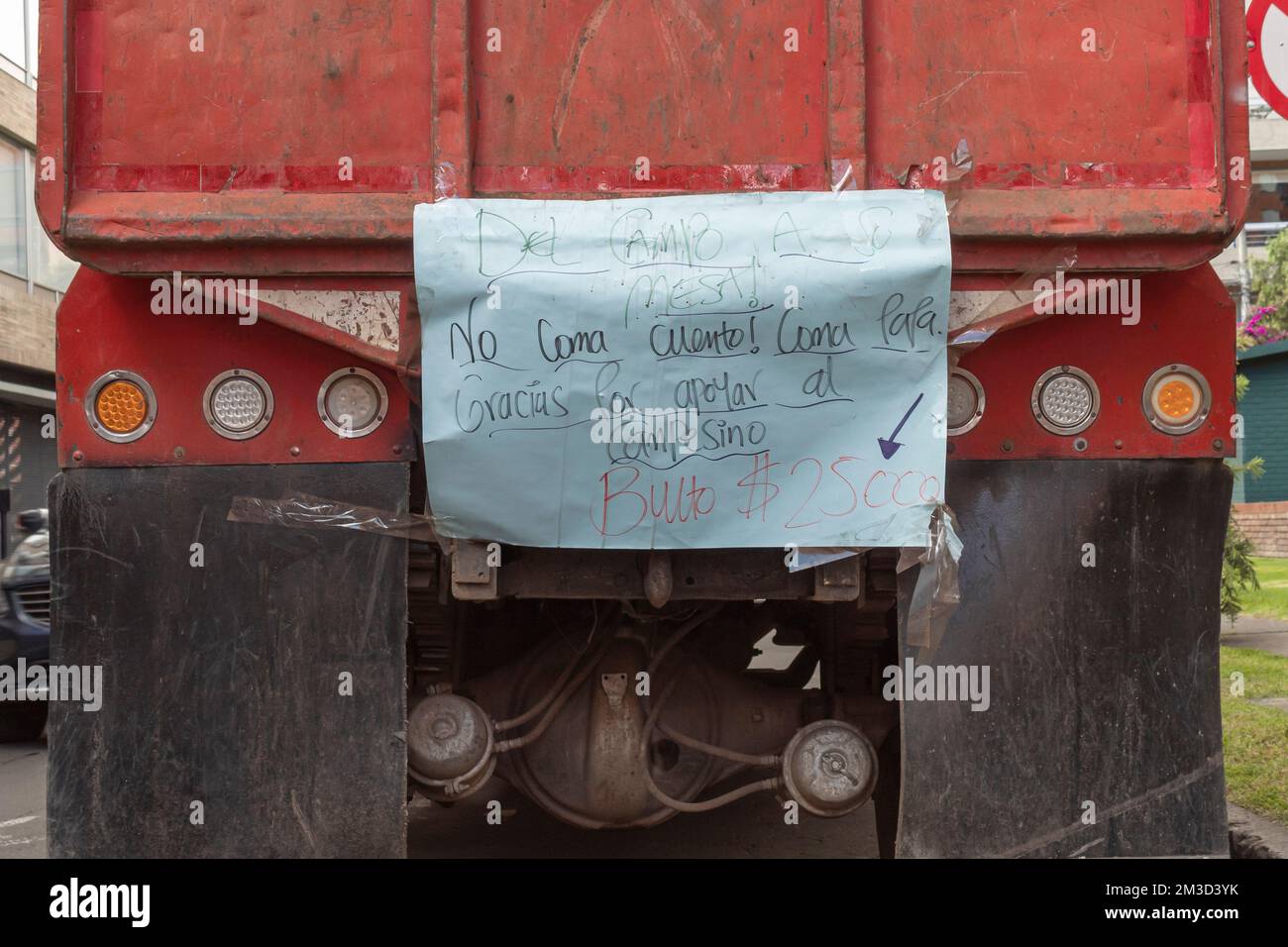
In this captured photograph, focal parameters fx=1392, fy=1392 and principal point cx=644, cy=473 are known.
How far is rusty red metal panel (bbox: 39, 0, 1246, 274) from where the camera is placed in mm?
3607

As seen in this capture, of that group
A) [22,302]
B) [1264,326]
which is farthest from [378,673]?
[1264,326]

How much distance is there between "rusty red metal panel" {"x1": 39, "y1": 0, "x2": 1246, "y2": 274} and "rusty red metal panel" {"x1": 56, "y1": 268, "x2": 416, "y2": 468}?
0.25m

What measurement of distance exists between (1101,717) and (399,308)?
2.15m

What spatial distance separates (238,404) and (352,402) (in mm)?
301

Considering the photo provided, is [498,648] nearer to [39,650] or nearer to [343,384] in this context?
[343,384]

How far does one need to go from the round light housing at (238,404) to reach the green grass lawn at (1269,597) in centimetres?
1050

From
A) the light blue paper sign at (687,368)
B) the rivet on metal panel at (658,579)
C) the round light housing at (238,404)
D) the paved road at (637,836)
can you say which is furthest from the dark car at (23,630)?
the rivet on metal panel at (658,579)

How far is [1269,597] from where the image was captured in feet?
47.9

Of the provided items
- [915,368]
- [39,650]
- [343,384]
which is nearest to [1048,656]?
[915,368]

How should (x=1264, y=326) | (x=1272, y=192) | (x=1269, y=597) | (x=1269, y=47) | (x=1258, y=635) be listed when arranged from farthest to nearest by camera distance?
(x=1272, y=192) < (x=1264, y=326) < (x=1269, y=597) < (x=1258, y=635) < (x=1269, y=47)

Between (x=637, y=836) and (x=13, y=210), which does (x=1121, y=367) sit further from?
(x=13, y=210)

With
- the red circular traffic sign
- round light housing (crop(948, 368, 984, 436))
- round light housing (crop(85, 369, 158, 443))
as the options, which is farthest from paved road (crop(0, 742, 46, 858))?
the red circular traffic sign

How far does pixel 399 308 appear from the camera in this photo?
3.66 m

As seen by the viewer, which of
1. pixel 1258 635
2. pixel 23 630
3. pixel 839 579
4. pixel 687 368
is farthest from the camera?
pixel 1258 635
